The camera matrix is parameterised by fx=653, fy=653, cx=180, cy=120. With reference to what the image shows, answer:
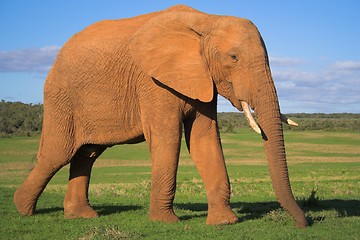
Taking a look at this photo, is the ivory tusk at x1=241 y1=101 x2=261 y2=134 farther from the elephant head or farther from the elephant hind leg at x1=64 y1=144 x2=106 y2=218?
the elephant hind leg at x1=64 y1=144 x2=106 y2=218

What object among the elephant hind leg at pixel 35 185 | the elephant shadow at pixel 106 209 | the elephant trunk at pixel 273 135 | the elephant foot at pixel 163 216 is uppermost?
the elephant trunk at pixel 273 135

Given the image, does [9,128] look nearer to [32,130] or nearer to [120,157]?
[32,130]

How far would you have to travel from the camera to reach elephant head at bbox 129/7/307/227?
396 inches

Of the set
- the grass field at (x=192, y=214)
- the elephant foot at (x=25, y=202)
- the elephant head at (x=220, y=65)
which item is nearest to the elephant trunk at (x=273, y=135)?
the elephant head at (x=220, y=65)

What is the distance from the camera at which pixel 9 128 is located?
2475 inches

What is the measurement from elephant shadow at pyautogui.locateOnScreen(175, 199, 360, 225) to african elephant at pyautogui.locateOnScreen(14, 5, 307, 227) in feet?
5.06

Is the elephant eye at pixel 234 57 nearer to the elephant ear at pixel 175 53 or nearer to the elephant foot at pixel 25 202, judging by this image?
the elephant ear at pixel 175 53

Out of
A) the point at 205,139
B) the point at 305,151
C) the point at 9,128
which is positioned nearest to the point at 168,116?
the point at 205,139

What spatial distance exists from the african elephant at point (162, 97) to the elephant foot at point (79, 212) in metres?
0.02

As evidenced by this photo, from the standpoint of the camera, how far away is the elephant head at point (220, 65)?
10055 mm

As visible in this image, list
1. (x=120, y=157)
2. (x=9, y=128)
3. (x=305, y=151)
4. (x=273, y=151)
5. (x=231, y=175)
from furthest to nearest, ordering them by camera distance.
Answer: (x=9, y=128) < (x=305, y=151) < (x=120, y=157) < (x=231, y=175) < (x=273, y=151)

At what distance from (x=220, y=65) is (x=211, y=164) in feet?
6.07

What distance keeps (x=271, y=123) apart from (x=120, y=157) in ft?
112

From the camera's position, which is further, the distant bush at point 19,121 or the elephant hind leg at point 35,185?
the distant bush at point 19,121
